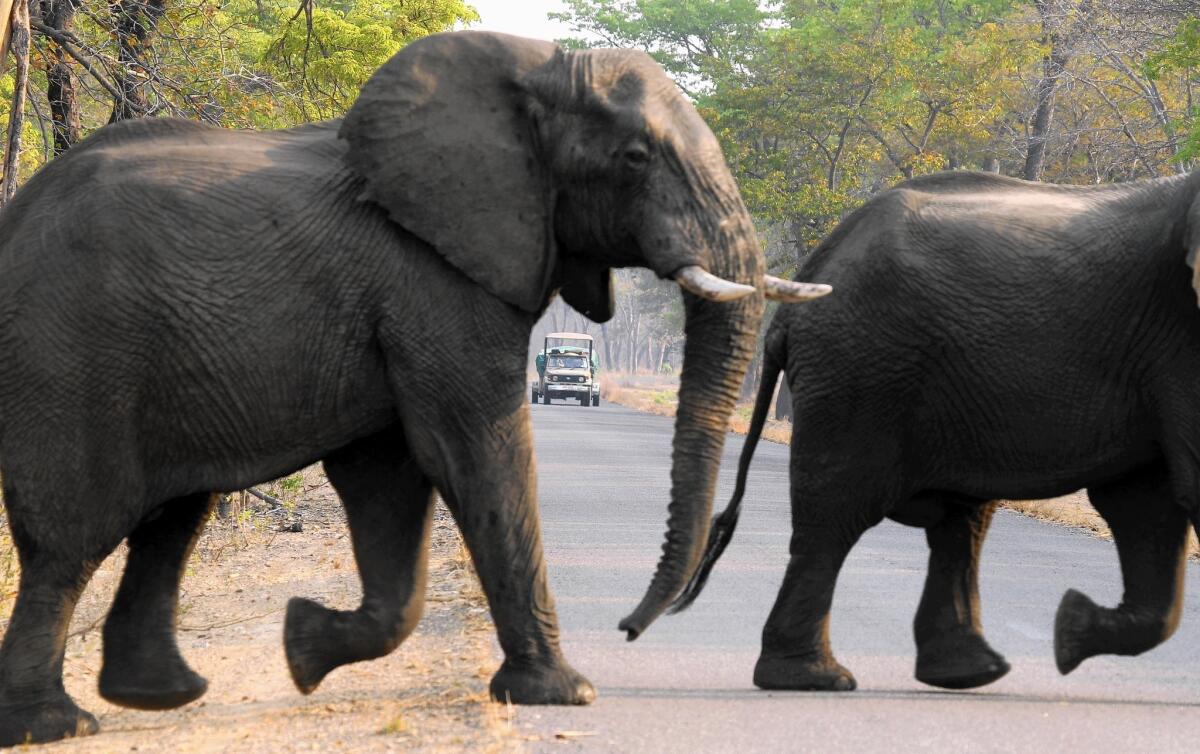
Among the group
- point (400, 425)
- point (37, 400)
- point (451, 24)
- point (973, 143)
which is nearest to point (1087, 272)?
point (400, 425)

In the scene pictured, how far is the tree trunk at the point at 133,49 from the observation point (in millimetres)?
13219

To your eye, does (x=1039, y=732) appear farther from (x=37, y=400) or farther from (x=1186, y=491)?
(x=37, y=400)

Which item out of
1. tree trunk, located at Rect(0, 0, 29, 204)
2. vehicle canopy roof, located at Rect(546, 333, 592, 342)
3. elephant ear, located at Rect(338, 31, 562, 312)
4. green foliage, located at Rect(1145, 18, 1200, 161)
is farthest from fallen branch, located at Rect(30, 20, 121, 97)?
vehicle canopy roof, located at Rect(546, 333, 592, 342)

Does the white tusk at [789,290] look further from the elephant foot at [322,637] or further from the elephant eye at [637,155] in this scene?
the elephant foot at [322,637]

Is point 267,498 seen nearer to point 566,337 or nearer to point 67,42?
point 67,42

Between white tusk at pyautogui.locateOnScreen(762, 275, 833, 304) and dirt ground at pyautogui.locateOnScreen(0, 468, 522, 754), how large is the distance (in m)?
1.82

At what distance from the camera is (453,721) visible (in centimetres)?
721

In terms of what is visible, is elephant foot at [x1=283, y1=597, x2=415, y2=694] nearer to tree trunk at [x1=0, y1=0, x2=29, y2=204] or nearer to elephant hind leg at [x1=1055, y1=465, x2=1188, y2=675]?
tree trunk at [x1=0, y1=0, x2=29, y2=204]

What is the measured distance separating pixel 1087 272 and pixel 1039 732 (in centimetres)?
201

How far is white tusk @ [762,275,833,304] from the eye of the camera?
7.07 meters

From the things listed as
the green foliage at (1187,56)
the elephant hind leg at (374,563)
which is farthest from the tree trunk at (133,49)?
the green foliage at (1187,56)

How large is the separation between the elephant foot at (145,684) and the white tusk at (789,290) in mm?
2726

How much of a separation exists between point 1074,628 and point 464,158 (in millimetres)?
3258

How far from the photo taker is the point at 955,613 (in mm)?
8562
